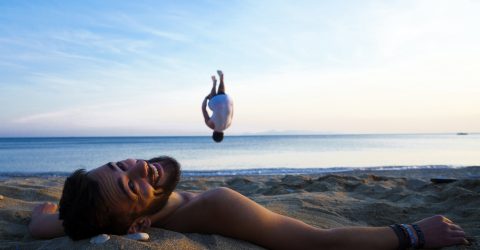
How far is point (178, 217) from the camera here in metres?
2.60

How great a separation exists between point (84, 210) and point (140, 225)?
409 mm

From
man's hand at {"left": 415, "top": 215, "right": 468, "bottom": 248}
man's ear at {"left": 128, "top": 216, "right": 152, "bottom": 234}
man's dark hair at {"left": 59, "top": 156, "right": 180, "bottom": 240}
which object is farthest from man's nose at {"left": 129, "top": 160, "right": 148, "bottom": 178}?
man's hand at {"left": 415, "top": 215, "right": 468, "bottom": 248}

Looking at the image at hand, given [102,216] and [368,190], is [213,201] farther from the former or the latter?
[368,190]

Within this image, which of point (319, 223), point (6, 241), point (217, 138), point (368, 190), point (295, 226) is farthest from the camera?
point (368, 190)

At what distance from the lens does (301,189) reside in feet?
19.6

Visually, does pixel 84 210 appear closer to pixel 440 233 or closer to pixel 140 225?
pixel 140 225

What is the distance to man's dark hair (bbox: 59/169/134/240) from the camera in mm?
2129

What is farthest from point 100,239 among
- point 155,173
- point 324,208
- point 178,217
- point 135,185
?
point 324,208

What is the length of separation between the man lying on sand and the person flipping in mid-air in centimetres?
132

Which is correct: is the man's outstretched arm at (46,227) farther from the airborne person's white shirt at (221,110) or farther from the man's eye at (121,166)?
the airborne person's white shirt at (221,110)

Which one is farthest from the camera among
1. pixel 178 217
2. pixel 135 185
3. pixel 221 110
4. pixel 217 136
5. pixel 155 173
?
pixel 217 136

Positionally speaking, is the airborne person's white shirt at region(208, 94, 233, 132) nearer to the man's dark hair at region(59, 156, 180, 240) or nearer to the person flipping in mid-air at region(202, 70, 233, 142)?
→ the person flipping in mid-air at region(202, 70, 233, 142)

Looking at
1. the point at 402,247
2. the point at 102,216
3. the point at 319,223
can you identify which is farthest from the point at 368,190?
the point at 102,216

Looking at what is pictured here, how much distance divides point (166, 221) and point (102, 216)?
0.53 m
